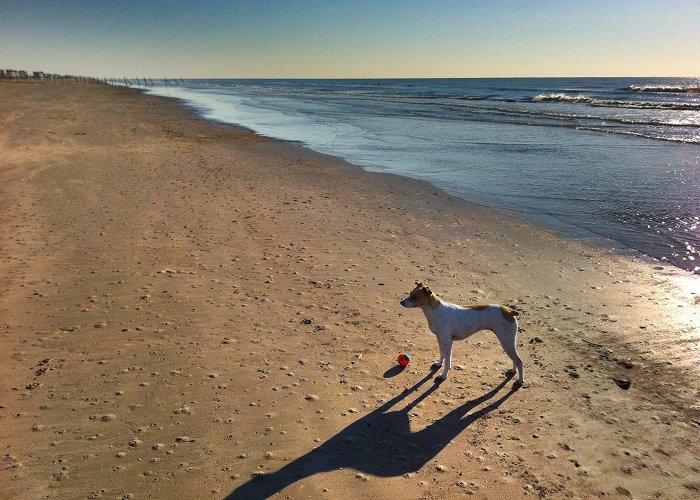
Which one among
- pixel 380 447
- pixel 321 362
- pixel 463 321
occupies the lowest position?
pixel 380 447

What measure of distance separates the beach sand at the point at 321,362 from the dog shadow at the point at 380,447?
0.7 inches

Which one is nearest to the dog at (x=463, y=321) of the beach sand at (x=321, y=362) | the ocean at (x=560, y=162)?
the beach sand at (x=321, y=362)

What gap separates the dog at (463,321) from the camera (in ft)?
17.9

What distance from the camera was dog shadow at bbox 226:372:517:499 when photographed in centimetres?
400

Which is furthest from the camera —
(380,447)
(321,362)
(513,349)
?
(321,362)

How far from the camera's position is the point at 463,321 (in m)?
5.49

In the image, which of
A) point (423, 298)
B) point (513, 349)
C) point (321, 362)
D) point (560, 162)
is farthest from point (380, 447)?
point (560, 162)

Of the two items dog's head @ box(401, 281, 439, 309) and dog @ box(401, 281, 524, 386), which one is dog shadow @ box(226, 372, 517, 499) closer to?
dog @ box(401, 281, 524, 386)

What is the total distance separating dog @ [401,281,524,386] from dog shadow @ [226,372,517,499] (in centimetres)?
55

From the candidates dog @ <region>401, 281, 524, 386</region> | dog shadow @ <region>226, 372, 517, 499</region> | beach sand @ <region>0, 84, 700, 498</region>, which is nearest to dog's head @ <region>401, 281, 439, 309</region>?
dog @ <region>401, 281, 524, 386</region>

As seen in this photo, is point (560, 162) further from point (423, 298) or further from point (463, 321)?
point (423, 298)

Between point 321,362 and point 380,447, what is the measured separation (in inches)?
57.2

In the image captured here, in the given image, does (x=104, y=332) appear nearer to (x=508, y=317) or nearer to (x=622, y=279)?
(x=508, y=317)

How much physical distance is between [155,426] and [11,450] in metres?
1.13
